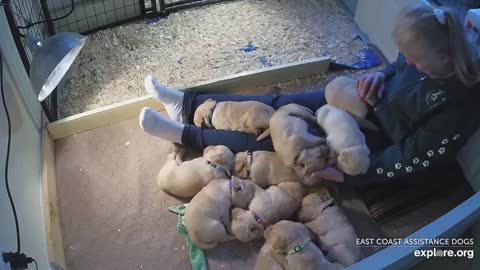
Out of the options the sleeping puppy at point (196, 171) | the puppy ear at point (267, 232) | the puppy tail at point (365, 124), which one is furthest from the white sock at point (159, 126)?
the puppy tail at point (365, 124)

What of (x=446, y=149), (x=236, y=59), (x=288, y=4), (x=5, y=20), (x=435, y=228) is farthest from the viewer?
(x=288, y=4)

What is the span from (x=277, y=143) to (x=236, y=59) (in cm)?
73

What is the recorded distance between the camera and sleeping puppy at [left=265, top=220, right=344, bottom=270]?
128 centimetres

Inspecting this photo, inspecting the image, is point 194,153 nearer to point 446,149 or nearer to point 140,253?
point 140,253

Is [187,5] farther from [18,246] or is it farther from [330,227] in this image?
[18,246]

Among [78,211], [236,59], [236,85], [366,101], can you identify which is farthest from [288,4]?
[78,211]

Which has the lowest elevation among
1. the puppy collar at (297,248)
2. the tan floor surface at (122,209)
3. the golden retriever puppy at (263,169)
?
the tan floor surface at (122,209)

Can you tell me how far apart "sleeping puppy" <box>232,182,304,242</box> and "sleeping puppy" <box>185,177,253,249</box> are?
0.03m

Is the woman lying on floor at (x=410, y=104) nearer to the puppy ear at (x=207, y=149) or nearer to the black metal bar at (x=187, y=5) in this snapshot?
the puppy ear at (x=207, y=149)

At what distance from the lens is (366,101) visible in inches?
62.2

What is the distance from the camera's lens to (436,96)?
1395mm

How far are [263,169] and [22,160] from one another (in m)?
0.70

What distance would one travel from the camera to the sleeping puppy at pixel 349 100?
1573 millimetres

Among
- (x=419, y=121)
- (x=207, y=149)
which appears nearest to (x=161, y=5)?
(x=207, y=149)
